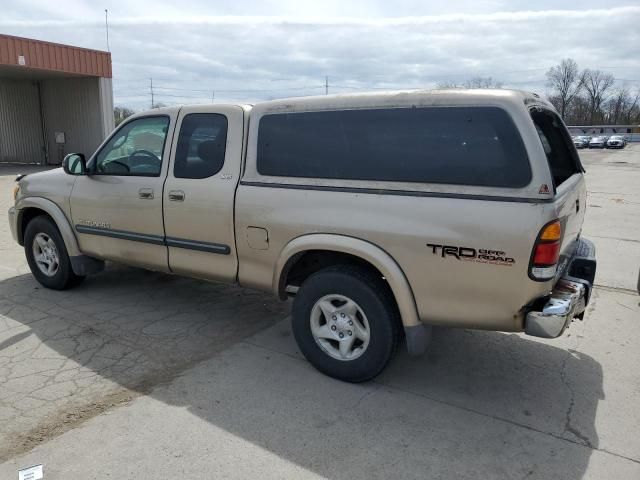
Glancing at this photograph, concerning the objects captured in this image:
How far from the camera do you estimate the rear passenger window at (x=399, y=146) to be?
3012 millimetres

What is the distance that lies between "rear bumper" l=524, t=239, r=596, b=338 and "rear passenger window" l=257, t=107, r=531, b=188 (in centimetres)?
75

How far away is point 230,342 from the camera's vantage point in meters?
4.39

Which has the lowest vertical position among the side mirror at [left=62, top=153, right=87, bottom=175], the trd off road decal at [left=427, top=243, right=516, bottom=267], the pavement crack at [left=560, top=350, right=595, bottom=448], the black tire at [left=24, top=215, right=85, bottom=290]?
the pavement crack at [left=560, top=350, right=595, bottom=448]

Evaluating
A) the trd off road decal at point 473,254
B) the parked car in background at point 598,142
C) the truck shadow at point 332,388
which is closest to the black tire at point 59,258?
the truck shadow at point 332,388

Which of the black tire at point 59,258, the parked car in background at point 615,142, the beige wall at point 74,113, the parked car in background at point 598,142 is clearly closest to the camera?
the black tire at point 59,258

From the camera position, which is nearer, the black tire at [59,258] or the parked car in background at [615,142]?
the black tire at [59,258]

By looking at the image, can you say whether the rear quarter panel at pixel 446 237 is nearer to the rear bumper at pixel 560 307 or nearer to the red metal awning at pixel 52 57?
the rear bumper at pixel 560 307

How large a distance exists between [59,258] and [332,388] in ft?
11.2

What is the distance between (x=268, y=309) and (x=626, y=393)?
9.98 feet

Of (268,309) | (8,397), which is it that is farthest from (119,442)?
(268,309)

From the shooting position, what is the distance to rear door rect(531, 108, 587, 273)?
10.5ft

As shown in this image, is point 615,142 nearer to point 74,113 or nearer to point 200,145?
point 74,113

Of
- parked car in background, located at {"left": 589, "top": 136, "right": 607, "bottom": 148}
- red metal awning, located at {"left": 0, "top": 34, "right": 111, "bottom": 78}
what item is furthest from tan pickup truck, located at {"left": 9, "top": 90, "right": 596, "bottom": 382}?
parked car in background, located at {"left": 589, "top": 136, "right": 607, "bottom": 148}

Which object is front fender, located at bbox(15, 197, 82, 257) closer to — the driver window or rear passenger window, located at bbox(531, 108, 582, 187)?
the driver window
